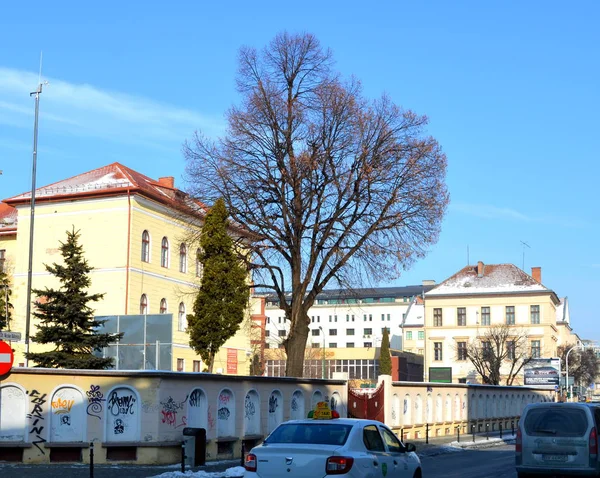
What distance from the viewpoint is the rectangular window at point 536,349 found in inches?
3829

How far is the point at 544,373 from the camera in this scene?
79.6 m

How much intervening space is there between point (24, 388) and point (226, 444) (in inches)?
262

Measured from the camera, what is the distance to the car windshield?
41.5 ft

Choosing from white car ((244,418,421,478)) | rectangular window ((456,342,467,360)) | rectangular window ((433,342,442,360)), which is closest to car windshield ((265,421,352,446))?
white car ((244,418,421,478))

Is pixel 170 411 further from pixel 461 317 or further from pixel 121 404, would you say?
pixel 461 317

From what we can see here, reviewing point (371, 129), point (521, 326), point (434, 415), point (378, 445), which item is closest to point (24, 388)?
point (378, 445)

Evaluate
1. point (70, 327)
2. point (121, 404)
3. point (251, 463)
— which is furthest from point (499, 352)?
point (251, 463)

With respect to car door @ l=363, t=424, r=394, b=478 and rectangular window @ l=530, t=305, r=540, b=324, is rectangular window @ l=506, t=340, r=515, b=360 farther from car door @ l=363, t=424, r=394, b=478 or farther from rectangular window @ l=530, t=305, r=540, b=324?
car door @ l=363, t=424, r=394, b=478

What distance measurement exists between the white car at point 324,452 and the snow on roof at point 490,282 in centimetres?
9067

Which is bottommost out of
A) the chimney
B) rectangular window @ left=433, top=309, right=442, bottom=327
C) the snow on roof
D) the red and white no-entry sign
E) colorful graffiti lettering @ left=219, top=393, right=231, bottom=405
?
colorful graffiti lettering @ left=219, top=393, right=231, bottom=405

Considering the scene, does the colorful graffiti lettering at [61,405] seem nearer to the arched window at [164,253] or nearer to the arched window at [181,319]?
the arched window at [164,253]

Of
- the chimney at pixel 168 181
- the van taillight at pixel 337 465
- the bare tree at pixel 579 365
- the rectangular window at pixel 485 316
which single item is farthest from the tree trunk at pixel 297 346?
the bare tree at pixel 579 365

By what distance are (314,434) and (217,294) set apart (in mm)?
24992

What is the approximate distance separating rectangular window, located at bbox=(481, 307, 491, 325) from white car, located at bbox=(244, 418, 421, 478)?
299ft
